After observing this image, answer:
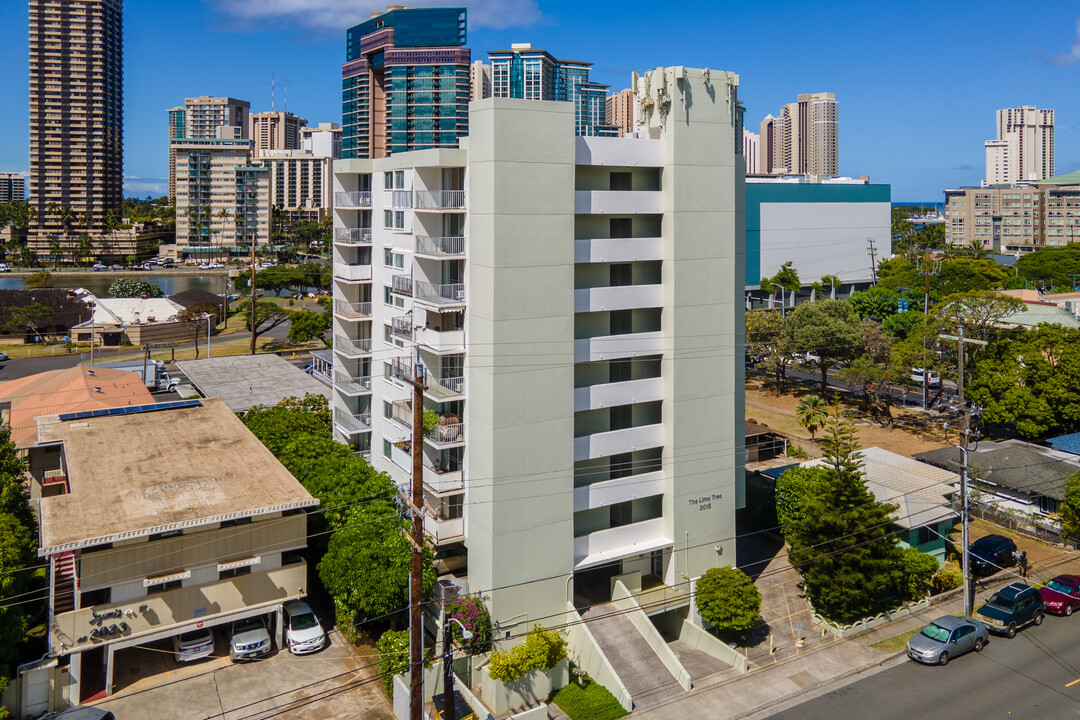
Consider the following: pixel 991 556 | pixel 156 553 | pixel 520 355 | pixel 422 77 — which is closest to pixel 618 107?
pixel 422 77

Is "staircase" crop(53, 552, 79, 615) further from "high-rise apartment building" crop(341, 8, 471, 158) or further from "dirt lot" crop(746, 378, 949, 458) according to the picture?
"high-rise apartment building" crop(341, 8, 471, 158)

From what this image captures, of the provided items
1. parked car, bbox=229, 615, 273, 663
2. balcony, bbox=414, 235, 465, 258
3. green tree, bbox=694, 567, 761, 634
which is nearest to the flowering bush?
parked car, bbox=229, 615, 273, 663

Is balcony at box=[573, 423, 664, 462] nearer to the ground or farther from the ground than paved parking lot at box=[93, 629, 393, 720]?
farther from the ground

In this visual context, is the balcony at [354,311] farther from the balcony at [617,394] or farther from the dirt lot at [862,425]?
the dirt lot at [862,425]

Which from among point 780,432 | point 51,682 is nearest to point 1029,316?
point 780,432

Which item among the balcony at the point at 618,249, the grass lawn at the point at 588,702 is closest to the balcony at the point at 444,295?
the balcony at the point at 618,249

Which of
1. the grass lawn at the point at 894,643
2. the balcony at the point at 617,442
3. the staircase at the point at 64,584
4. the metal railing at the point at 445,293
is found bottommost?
the grass lawn at the point at 894,643

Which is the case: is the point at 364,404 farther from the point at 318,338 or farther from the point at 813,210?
the point at 813,210
